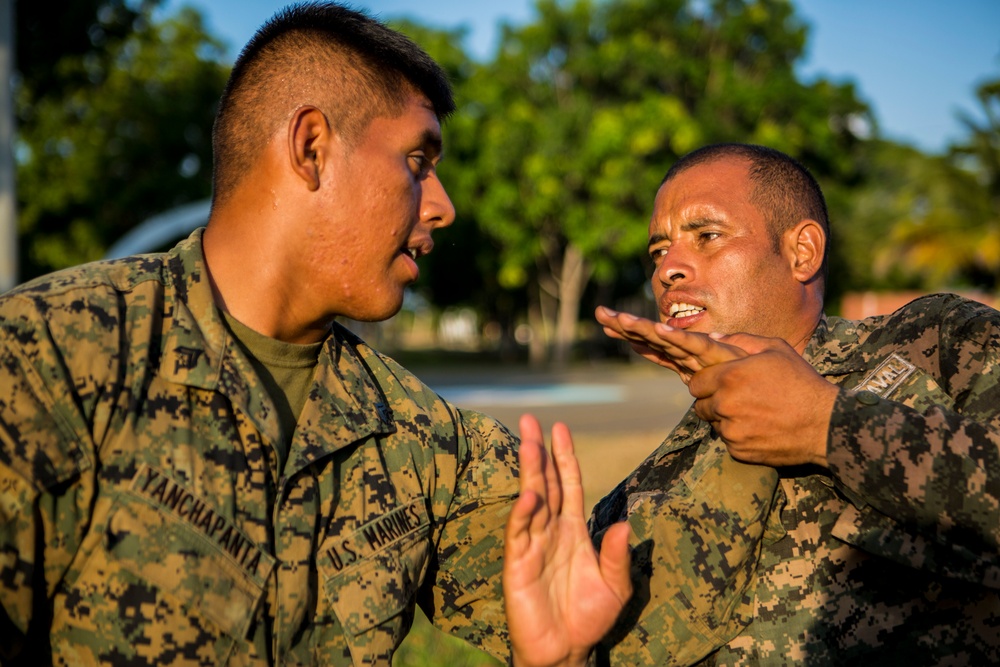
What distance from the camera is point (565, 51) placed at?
29.4 metres

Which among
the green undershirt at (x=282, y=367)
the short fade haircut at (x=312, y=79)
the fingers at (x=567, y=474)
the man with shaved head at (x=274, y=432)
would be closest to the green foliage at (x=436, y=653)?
the man with shaved head at (x=274, y=432)

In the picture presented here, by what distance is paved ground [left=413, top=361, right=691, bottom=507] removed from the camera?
1079 centimetres

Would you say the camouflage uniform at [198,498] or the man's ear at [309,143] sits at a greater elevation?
the man's ear at [309,143]

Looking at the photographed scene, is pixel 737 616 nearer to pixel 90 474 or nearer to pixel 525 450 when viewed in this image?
pixel 525 450

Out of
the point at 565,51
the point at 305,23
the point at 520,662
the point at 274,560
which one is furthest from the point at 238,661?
the point at 565,51

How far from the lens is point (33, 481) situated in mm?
1974

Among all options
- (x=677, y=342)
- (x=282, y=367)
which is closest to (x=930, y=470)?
(x=677, y=342)

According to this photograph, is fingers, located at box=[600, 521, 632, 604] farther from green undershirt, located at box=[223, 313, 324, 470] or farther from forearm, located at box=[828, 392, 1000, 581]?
green undershirt, located at box=[223, 313, 324, 470]

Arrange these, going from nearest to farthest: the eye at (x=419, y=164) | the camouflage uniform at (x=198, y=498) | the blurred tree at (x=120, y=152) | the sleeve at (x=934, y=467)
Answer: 1. the camouflage uniform at (x=198, y=498)
2. the sleeve at (x=934, y=467)
3. the eye at (x=419, y=164)
4. the blurred tree at (x=120, y=152)

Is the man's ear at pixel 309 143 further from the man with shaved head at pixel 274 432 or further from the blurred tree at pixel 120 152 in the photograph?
the blurred tree at pixel 120 152

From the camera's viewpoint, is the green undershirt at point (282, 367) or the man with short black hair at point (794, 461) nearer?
the man with short black hair at point (794, 461)

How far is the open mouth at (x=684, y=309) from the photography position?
115 inches

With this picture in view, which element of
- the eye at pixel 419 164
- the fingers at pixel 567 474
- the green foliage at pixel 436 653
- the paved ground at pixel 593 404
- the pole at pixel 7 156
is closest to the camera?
the fingers at pixel 567 474

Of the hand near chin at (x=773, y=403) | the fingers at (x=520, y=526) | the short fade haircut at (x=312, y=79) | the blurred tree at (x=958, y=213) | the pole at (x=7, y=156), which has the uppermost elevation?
the blurred tree at (x=958, y=213)
